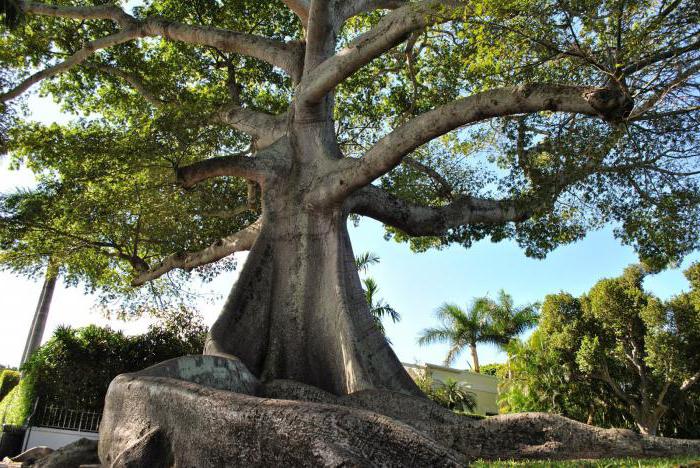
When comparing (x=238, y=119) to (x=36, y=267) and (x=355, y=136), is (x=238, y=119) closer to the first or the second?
(x=355, y=136)

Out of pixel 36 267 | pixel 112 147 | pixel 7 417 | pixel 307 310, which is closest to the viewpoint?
pixel 307 310

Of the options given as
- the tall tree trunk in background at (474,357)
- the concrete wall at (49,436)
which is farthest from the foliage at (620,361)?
the concrete wall at (49,436)

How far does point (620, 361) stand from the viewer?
21375mm

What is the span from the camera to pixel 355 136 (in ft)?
45.7

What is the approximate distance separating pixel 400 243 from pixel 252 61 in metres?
5.97

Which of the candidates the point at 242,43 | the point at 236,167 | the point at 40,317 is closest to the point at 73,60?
the point at 242,43

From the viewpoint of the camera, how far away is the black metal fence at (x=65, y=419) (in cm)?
1237

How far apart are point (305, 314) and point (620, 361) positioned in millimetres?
18392

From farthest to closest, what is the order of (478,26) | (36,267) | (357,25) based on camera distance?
(36,267) → (357,25) → (478,26)

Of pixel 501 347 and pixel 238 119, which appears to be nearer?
pixel 238 119

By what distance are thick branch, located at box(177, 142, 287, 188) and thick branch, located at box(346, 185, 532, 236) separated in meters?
1.38

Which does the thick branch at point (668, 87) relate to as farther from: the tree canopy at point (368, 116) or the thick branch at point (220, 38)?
the thick branch at point (220, 38)

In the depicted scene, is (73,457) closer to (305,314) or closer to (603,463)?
(305,314)

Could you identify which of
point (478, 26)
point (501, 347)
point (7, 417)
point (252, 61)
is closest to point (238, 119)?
point (252, 61)
